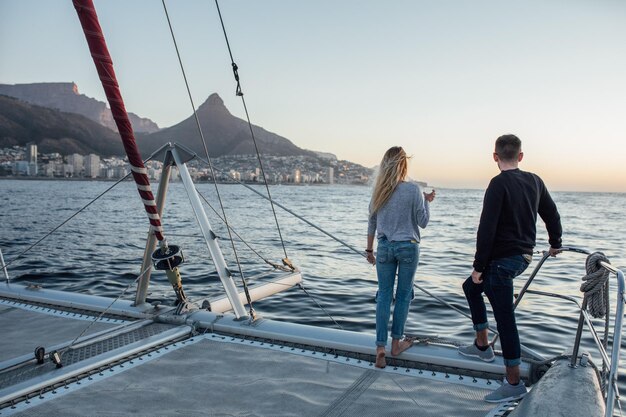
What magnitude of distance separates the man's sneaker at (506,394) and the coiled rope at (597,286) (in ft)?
2.70

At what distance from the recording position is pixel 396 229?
440cm

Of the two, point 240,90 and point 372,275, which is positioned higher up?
point 240,90

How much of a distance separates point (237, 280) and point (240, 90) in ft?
22.5

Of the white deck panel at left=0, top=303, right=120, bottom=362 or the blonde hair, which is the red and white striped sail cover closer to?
the white deck panel at left=0, top=303, right=120, bottom=362

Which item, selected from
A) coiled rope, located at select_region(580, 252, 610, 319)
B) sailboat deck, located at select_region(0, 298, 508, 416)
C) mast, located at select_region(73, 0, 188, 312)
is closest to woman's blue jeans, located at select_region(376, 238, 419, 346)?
sailboat deck, located at select_region(0, 298, 508, 416)

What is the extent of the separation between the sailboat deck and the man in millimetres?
423

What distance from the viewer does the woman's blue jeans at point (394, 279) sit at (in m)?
4.40

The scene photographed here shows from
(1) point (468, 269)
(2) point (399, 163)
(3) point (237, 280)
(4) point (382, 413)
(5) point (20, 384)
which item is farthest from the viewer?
(1) point (468, 269)

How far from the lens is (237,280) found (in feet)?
40.9

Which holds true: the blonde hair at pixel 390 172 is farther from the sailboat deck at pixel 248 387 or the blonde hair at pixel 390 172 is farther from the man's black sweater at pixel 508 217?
the sailboat deck at pixel 248 387

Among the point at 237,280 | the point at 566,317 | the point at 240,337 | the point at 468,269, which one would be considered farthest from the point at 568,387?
the point at 468,269

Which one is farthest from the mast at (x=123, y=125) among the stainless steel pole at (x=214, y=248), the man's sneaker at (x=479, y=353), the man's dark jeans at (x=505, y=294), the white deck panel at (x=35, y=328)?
the man's dark jeans at (x=505, y=294)

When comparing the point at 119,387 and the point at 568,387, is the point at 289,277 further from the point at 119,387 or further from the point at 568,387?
the point at 568,387

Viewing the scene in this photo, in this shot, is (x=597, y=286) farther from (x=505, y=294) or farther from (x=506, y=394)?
(x=506, y=394)
